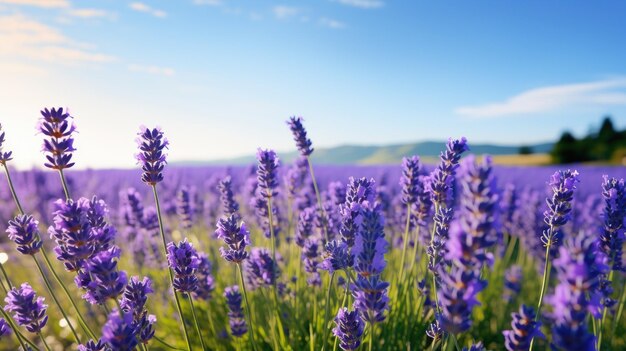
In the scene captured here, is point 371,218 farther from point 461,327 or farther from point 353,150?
point 353,150

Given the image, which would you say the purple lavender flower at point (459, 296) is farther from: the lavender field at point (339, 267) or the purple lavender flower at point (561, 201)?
the purple lavender flower at point (561, 201)

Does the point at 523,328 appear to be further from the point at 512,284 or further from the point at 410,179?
the point at 512,284

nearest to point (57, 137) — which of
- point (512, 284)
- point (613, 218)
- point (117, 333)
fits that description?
point (117, 333)

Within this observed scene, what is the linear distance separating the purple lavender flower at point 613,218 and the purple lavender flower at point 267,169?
164cm

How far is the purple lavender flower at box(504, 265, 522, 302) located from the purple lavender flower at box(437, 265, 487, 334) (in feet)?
12.5

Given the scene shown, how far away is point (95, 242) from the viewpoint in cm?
165

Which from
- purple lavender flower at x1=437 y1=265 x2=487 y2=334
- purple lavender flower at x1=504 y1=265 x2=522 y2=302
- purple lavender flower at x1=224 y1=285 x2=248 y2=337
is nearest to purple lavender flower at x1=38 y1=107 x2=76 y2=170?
purple lavender flower at x1=224 y1=285 x2=248 y2=337

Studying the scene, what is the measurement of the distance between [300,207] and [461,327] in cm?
287

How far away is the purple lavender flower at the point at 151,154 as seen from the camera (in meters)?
1.89

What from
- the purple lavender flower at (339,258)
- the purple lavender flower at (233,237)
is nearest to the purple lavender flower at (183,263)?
the purple lavender flower at (233,237)

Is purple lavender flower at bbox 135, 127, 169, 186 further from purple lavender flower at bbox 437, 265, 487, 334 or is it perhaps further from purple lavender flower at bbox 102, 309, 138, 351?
purple lavender flower at bbox 437, 265, 487, 334

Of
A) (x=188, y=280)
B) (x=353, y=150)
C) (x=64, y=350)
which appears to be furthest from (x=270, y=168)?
(x=353, y=150)

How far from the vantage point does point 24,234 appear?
6.04 ft

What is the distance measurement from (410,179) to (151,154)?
1420mm
